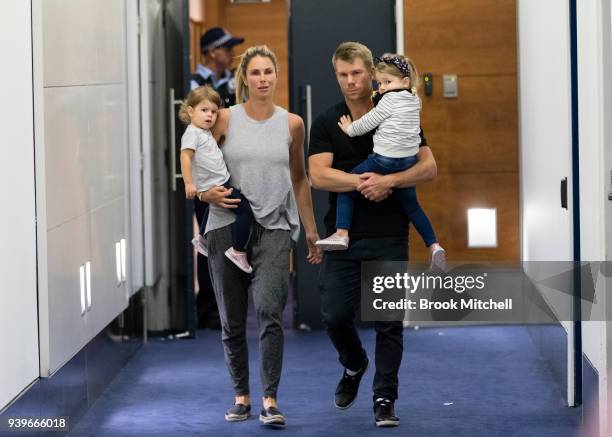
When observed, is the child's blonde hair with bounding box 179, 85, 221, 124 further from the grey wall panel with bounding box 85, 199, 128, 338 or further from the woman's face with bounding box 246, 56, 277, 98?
the grey wall panel with bounding box 85, 199, 128, 338

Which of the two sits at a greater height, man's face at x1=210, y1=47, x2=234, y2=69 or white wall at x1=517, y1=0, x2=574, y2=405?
man's face at x1=210, y1=47, x2=234, y2=69

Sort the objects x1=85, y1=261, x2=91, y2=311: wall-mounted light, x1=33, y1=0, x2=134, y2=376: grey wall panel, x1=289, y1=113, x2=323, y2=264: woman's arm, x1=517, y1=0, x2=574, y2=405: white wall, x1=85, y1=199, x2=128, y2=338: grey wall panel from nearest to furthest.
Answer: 1. x1=33, y1=0, x2=134, y2=376: grey wall panel
2. x1=289, y1=113, x2=323, y2=264: woman's arm
3. x1=517, y1=0, x2=574, y2=405: white wall
4. x1=85, y1=261, x2=91, y2=311: wall-mounted light
5. x1=85, y1=199, x2=128, y2=338: grey wall panel

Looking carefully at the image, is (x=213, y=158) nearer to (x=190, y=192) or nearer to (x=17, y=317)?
(x=190, y=192)

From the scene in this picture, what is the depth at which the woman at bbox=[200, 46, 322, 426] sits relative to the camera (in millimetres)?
4914

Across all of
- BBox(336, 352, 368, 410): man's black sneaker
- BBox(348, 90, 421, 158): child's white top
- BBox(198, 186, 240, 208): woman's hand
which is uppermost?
BBox(348, 90, 421, 158): child's white top

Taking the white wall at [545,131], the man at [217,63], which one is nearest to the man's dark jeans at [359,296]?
the white wall at [545,131]

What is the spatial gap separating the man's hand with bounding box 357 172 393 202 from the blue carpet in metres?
0.97

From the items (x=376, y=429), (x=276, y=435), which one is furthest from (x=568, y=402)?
(x=276, y=435)

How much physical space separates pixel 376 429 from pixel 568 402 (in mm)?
962

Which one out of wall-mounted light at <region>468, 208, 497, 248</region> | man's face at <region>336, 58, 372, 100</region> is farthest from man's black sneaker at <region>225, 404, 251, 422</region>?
wall-mounted light at <region>468, 208, 497, 248</region>

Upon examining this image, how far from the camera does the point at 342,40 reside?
24.9ft

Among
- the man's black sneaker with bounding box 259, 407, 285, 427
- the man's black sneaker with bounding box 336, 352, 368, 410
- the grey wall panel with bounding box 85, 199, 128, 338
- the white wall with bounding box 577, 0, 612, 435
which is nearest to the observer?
the white wall with bounding box 577, 0, 612, 435

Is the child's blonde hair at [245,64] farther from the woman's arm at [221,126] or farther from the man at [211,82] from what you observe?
the man at [211,82]

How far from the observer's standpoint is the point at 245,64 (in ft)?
16.2
